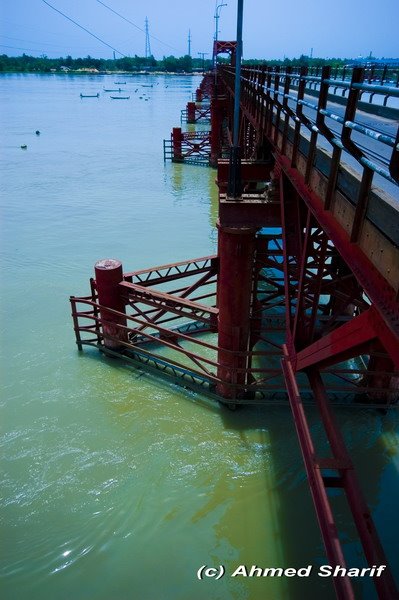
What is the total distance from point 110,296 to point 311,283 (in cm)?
646

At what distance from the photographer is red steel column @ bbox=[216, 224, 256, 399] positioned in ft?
30.0

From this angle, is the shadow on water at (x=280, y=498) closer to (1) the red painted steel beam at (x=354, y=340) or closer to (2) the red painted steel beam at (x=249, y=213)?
(1) the red painted steel beam at (x=354, y=340)

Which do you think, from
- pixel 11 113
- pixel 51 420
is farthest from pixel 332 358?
pixel 11 113

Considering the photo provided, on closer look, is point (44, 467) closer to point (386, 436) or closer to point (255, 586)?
point (255, 586)

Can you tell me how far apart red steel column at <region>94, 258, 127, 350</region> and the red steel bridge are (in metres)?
0.04

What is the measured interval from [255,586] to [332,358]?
479 cm

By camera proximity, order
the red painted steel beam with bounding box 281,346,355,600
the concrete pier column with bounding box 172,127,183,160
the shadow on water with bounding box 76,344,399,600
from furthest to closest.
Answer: the concrete pier column with bounding box 172,127,183,160 < the shadow on water with bounding box 76,344,399,600 < the red painted steel beam with bounding box 281,346,355,600

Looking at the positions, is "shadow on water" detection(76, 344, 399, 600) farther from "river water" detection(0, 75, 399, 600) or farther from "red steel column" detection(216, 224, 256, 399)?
"red steel column" detection(216, 224, 256, 399)

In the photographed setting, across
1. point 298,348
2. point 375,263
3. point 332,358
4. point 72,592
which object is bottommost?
point 72,592

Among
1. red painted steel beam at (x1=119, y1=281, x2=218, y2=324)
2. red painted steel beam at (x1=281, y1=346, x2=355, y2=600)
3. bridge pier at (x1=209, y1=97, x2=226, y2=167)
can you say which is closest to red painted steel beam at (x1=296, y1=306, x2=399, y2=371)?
red painted steel beam at (x1=281, y1=346, x2=355, y2=600)

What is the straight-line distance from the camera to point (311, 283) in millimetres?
7891

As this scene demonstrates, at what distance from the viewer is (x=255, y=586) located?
7234 mm

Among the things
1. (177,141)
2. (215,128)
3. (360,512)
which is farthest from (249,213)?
(177,141)

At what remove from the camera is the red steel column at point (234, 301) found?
9148mm
